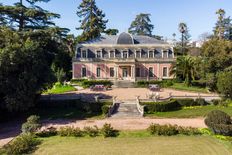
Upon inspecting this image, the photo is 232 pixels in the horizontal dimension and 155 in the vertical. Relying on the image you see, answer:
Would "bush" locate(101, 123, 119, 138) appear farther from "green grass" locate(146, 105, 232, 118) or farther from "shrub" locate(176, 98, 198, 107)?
"shrub" locate(176, 98, 198, 107)

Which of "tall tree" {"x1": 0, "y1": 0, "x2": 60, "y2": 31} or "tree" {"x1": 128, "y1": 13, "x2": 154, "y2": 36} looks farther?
"tree" {"x1": 128, "y1": 13, "x2": 154, "y2": 36}

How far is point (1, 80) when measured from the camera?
82.8 ft

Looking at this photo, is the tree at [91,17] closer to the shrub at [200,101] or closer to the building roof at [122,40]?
the building roof at [122,40]

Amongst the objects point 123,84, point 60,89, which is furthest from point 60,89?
point 123,84

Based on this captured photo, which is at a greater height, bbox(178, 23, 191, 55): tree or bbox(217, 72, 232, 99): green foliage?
bbox(178, 23, 191, 55): tree

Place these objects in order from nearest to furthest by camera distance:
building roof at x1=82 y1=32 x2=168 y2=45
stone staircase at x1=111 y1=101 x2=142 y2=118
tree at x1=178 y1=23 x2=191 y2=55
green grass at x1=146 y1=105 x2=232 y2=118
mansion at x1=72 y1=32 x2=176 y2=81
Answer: green grass at x1=146 y1=105 x2=232 y2=118, stone staircase at x1=111 y1=101 x2=142 y2=118, mansion at x1=72 y1=32 x2=176 y2=81, building roof at x1=82 y1=32 x2=168 y2=45, tree at x1=178 y1=23 x2=191 y2=55

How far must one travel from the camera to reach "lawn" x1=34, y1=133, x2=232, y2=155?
17.8m

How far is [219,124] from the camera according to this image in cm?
2144

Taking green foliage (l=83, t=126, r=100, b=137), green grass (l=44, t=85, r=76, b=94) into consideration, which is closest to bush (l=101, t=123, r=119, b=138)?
green foliage (l=83, t=126, r=100, b=137)

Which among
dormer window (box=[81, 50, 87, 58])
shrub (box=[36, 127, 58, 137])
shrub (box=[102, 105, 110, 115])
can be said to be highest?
dormer window (box=[81, 50, 87, 58])

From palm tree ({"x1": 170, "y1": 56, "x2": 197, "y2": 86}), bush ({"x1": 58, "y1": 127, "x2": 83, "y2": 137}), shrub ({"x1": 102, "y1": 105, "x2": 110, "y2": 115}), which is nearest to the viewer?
bush ({"x1": 58, "y1": 127, "x2": 83, "y2": 137})

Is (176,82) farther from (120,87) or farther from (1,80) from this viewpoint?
(1,80)

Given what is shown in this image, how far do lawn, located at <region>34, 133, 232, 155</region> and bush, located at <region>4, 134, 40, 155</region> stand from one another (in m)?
0.62

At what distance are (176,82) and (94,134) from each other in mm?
31997
